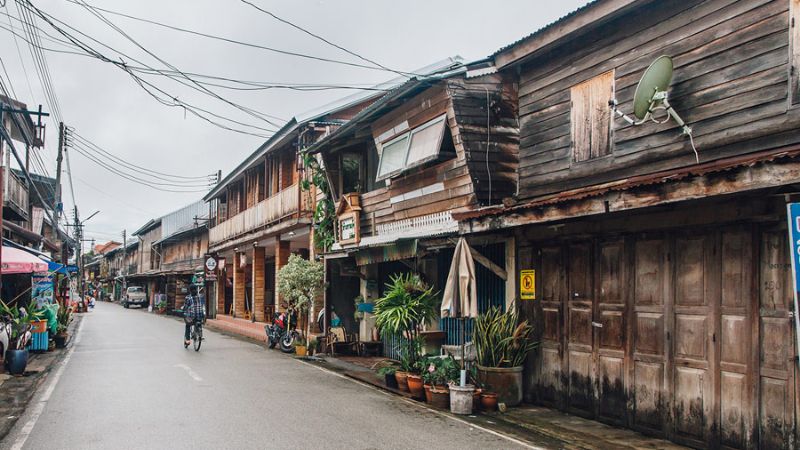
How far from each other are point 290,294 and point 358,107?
6841mm

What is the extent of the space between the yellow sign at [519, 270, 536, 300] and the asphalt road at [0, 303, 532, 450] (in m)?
2.61

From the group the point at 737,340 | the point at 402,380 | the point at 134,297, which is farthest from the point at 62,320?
the point at 134,297

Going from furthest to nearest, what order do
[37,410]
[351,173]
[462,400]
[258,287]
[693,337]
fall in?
[258,287], [351,173], [462,400], [37,410], [693,337]

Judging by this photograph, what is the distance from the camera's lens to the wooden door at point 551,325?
10.3 m

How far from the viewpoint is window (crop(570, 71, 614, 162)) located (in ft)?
31.5

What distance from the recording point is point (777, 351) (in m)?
6.86

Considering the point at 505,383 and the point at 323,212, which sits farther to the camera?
the point at 323,212

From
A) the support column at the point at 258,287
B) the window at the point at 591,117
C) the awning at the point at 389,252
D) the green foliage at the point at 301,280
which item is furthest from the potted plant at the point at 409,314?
the support column at the point at 258,287

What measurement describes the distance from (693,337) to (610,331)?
1.49 metres

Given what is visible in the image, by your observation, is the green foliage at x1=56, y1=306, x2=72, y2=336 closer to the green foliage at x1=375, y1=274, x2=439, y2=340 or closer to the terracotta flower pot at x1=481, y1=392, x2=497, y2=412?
the green foliage at x1=375, y1=274, x2=439, y2=340

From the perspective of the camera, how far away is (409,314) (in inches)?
468

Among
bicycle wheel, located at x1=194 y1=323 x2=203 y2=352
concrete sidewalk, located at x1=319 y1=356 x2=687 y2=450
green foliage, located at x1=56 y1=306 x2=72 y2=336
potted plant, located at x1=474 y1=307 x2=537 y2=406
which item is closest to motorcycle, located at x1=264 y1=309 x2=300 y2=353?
bicycle wheel, located at x1=194 y1=323 x2=203 y2=352

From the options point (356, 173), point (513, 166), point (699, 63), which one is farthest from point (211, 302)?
point (699, 63)

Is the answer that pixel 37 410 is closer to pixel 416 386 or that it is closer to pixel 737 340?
pixel 416 386
